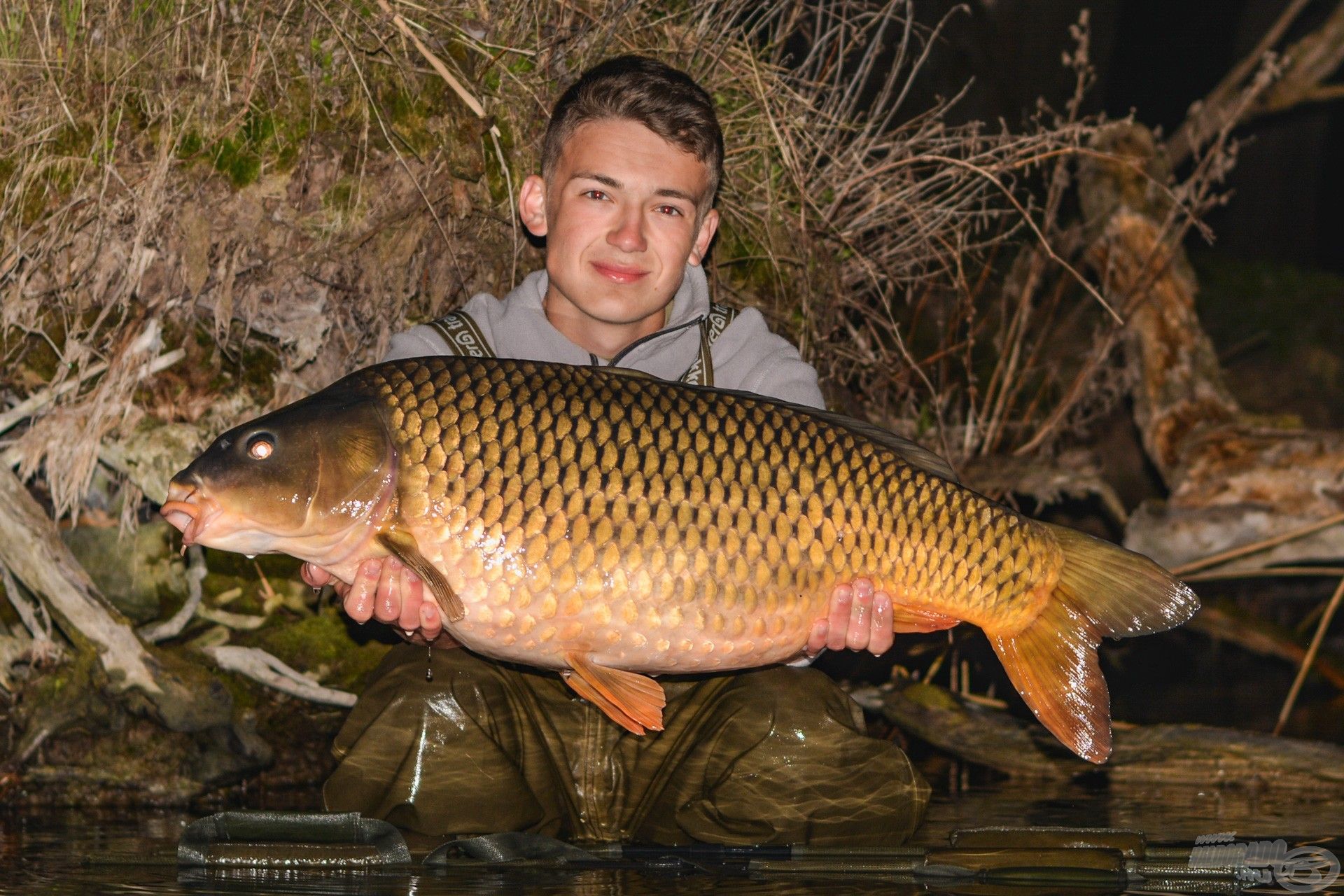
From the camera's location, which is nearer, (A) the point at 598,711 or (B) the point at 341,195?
(A) the point at 598,711

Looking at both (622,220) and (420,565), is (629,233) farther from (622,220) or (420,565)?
(420,565)

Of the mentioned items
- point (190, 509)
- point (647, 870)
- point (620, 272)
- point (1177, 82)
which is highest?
point (1177, 82)

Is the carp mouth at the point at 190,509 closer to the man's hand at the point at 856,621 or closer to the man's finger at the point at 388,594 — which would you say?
the man's finger at the point at 388,594

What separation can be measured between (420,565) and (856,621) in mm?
859

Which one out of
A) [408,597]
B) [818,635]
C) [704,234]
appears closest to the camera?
[408,597]

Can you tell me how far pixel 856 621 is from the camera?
9.26ft

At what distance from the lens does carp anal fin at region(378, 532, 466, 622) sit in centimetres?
256

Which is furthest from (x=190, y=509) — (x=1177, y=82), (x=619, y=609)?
(x=1177, y=82)

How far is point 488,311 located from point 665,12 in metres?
1.25

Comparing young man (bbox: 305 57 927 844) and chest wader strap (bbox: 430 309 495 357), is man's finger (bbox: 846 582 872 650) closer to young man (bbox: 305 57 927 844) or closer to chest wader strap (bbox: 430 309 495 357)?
young man (bbox: 305 57 927 844)

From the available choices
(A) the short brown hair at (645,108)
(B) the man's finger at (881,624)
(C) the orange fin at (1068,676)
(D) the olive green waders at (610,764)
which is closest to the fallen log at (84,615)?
(D) the olive green waders at (610,764)

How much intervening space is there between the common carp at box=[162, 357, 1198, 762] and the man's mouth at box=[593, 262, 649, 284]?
67 cm

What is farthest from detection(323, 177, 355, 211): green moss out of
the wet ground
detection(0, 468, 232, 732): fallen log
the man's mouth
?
the wet ground

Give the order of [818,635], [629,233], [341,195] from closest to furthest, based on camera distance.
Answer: [818,635] → [629,233] → [341,195]
